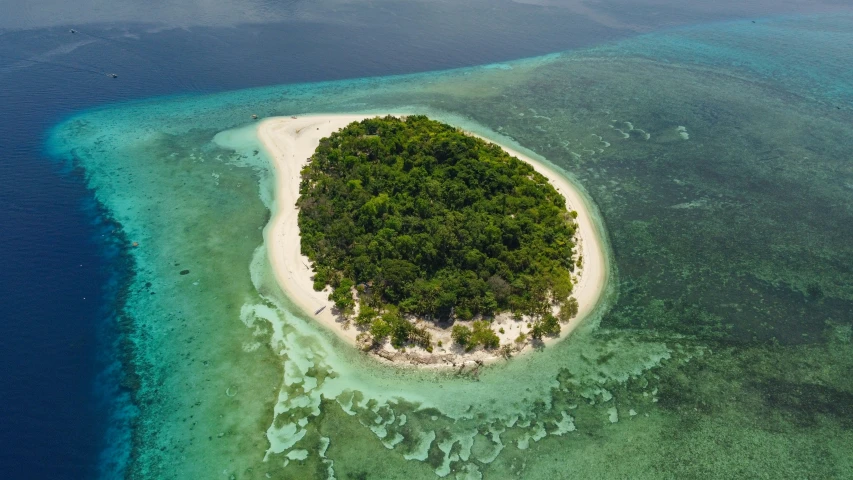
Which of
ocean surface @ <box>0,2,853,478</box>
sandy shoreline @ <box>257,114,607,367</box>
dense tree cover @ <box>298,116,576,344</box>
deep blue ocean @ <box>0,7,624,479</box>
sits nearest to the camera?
ocean surface @ <box>0,2,853,478</box>

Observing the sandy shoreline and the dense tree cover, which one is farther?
the dense tree cover

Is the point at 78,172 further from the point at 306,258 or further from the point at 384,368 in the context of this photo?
the point at 384,368

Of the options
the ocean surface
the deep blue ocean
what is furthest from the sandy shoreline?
the deep blue ocean

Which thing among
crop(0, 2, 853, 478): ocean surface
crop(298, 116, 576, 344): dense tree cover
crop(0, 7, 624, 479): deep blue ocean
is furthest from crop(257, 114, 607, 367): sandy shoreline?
crop(0, 7, 624, 479): deep blue ocean

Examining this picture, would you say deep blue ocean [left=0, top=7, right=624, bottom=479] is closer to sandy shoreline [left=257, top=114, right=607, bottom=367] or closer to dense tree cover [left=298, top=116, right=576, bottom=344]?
sandy shoreline [left=257, top=114, right=607, bottom=367]

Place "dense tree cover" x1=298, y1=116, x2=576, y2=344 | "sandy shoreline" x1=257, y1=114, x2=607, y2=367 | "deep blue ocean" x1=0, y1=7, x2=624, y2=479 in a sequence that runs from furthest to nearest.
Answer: "dense tree cover" x1=298, y1=116, x2=576, y2=344, "sandy shoreline" x1=257, y1=114, x2=607, y2=367, "deep blue ocean" x1=0, y1=7, x2=624, y2=479

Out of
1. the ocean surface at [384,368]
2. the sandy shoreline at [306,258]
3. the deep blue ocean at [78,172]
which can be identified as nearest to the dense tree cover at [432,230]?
the sandy shoreline at [306,258]

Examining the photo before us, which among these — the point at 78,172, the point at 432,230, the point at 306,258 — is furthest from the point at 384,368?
the point at 78,172
